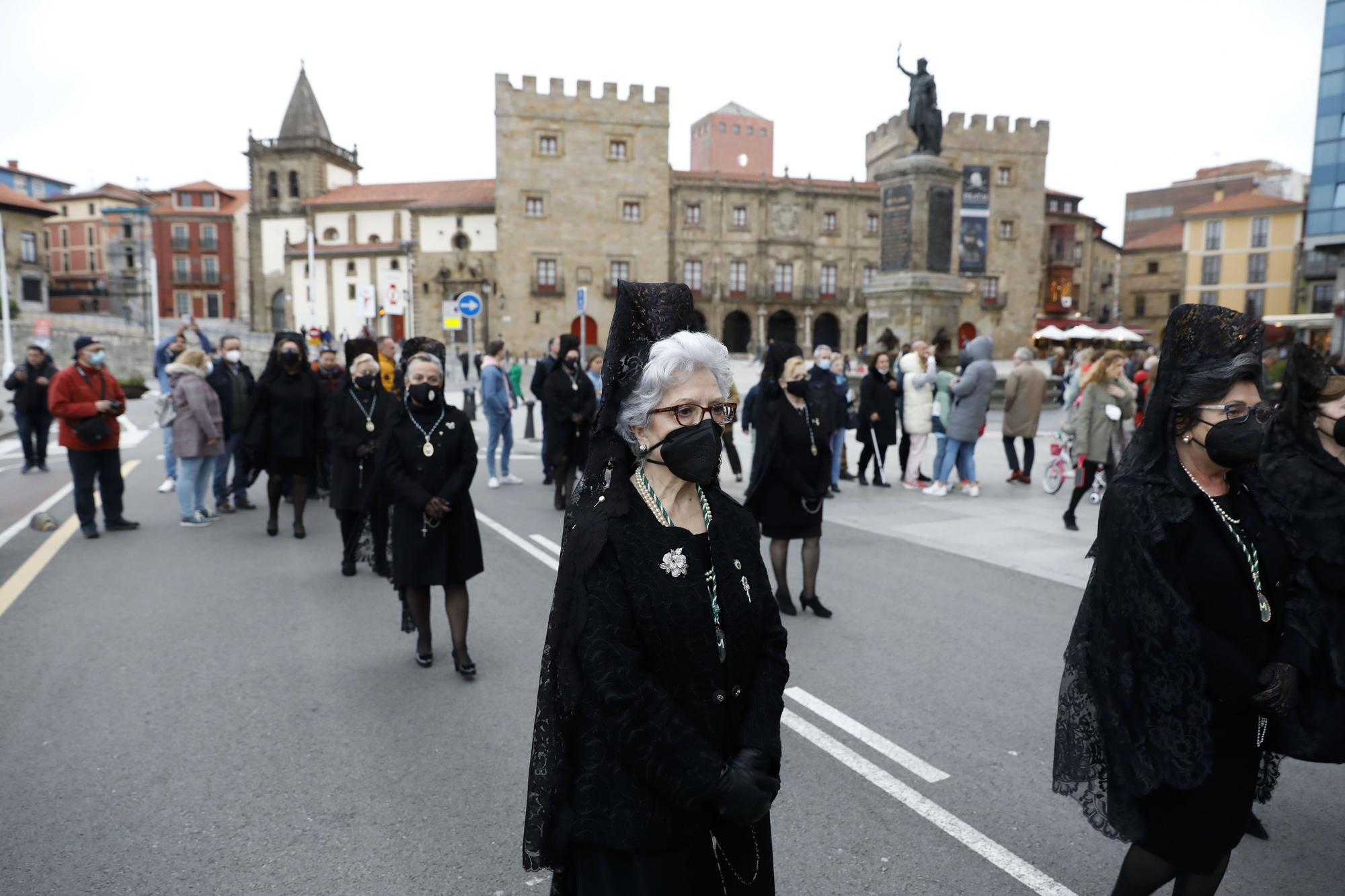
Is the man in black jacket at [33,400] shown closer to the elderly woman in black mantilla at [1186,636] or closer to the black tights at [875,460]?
the black tights at [875,460]

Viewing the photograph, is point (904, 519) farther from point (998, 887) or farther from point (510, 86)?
point (510, 86)

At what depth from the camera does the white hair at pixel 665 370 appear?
2.18 meters

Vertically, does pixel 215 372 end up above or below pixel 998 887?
above

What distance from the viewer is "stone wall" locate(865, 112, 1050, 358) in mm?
57594

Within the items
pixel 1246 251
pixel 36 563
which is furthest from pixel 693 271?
pixel 36 563

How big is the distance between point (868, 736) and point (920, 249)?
16667 millimetres

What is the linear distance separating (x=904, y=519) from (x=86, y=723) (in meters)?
7.97

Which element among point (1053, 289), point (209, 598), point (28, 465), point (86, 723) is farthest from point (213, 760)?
point (1053, 289)

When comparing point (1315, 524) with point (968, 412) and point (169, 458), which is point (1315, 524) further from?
point (169, 458)

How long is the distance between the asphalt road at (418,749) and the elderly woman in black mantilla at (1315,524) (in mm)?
937

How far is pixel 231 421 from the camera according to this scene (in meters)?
10.5

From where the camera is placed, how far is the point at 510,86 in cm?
5144

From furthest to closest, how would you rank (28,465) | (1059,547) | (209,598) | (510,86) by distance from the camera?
(510,86) < (28,465) < (1059,547) < (209,598)

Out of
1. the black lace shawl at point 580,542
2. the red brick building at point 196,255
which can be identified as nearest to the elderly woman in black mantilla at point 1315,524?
the black lace shawl at point 580,542
